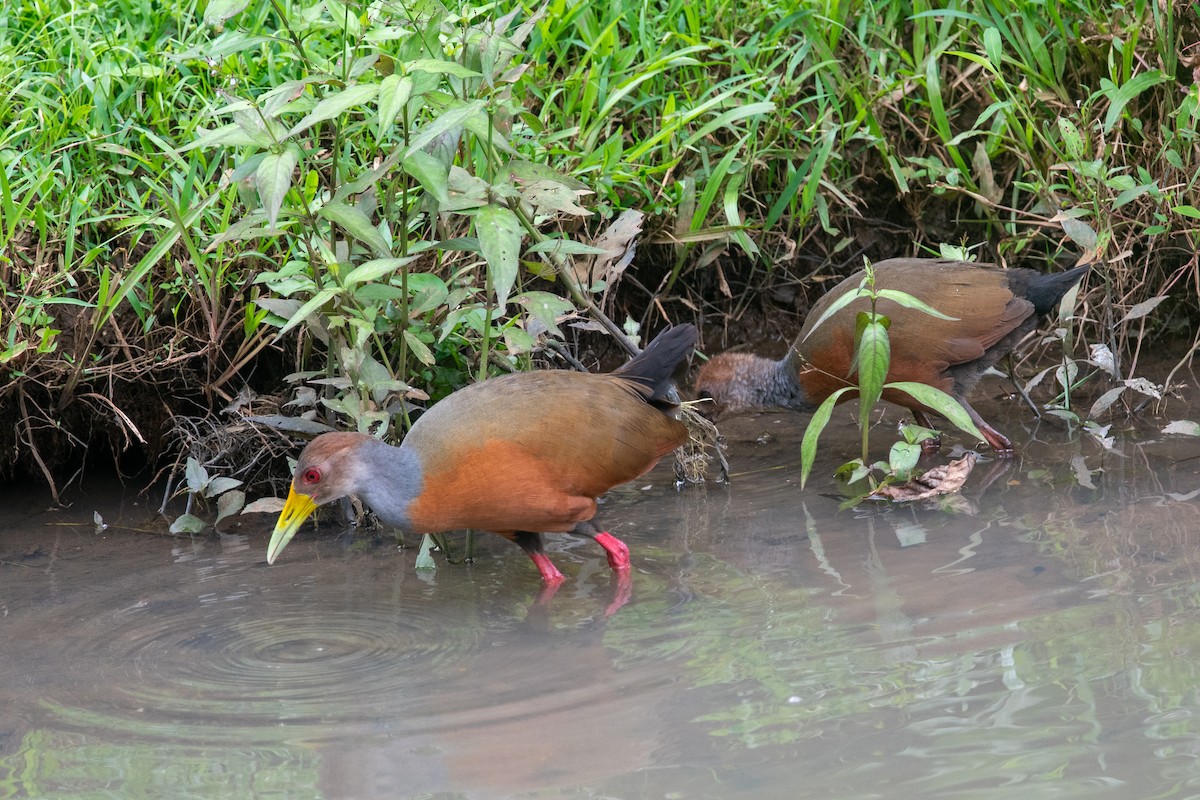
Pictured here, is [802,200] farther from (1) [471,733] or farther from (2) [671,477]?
(1) [471,733]

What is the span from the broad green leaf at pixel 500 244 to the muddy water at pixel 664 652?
1052 millimetres

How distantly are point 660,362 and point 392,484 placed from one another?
1.12 metres

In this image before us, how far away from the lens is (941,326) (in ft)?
16.9

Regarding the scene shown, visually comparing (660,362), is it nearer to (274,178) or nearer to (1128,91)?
(274,178)

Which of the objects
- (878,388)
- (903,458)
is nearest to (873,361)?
(878,388)

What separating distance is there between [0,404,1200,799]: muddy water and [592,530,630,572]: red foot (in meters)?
0.08

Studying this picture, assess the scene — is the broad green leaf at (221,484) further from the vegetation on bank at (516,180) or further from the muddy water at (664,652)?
the vegetation on bank at (516,180)

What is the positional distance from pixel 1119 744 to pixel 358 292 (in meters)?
2.59

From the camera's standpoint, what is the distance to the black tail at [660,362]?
15.4ft

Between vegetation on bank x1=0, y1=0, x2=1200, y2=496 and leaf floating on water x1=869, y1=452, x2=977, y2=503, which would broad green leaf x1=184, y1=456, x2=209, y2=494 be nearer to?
vegetation on bank x1=0, y1=0, x2=1200, y2=496

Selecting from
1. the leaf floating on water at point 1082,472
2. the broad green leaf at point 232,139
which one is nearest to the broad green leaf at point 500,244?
the broad green leaf at point 232,139

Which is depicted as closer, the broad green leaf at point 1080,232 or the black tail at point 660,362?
the black tail at point 660,362

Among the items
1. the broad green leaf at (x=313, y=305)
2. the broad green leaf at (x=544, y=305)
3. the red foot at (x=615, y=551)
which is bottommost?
the red foot at (x=615, y=551)

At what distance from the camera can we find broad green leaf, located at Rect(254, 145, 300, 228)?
3.62m
